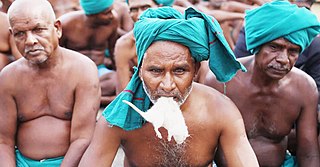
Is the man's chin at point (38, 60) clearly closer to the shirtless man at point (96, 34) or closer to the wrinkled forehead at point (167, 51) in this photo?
the wrinkled forehead at point (167, 51)

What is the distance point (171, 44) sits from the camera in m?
2.16

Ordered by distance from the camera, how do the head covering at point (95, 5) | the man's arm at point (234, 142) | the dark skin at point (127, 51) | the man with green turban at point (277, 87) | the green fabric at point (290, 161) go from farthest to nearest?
the head covering at point (95, 5) < the dark skin at point (127, 51) < the green fabric at point (290, 161) < the man with green turban at point (277, 87) < the man's arm at point (234, 142)

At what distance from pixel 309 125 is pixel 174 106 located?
4.30 ft

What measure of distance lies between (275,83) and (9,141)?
5.45 ft

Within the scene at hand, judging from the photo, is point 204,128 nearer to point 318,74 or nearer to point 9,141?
point 9,141

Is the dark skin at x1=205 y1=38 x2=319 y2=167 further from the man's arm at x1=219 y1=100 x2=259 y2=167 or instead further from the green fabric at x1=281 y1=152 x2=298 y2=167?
the man's arm at x1=219 y1=100 x2=259 y2=167

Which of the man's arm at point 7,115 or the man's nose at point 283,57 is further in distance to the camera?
the man's arm at point 7,115

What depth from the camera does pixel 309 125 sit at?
312 cm

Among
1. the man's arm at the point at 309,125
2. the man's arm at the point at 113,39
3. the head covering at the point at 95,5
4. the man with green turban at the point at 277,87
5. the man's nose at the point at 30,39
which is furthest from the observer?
the man's arm at the point at 113,39

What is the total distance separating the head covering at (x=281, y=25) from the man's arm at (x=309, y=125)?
30 cm

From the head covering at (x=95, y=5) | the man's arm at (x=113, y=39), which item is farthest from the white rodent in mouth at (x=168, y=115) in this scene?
the man's arm at (x=113, y=39)

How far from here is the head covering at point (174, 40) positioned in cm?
215

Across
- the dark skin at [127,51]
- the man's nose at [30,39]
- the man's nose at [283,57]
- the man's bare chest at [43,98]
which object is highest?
the man's nose at [30,39]

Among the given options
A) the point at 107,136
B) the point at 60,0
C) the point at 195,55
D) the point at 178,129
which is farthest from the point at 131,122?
the point at 60,0
